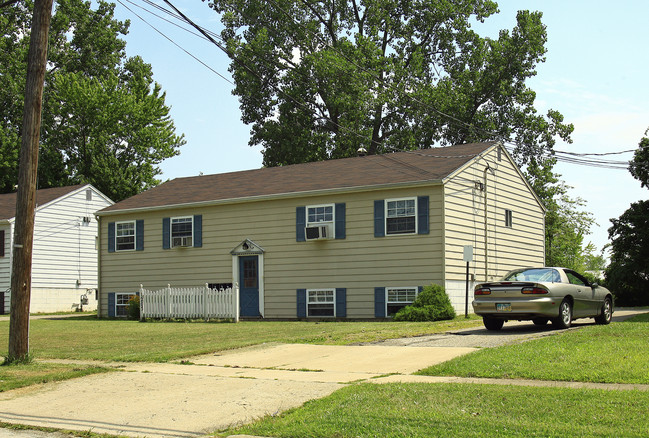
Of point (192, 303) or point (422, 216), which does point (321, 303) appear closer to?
point (192, 303)

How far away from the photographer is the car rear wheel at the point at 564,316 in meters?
15.0

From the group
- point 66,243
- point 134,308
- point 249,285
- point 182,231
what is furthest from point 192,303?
point 66,243

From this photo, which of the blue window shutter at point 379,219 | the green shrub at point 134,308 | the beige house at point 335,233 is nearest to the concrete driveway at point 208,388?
the beige house at point 335,233

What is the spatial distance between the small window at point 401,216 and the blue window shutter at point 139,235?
1092cm

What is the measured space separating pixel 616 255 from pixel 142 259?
2059 cm

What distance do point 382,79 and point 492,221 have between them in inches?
737

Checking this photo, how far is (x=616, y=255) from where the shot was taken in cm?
3231

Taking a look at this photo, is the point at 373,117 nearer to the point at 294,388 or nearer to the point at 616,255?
the point at 616,255

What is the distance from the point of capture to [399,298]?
23125 millimetres

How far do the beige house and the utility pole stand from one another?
42.3 feet

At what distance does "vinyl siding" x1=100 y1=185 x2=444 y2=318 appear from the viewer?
75.3 ft

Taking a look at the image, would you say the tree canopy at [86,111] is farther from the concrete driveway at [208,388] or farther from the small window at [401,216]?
the concrete driveway at [208,388]

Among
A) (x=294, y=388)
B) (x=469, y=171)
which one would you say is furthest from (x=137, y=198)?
(x=294, y=388)

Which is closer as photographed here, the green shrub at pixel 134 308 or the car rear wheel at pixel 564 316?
the car rear wheel at pixel 564 316
